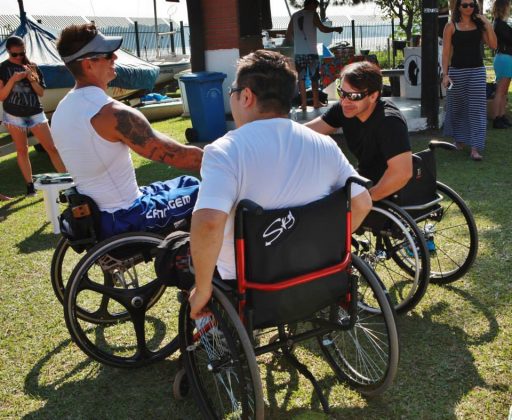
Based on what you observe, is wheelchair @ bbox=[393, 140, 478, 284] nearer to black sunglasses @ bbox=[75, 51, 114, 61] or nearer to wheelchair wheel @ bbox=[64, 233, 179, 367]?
wheelchair wheel @ bbox=[64, 233, 179, 367]

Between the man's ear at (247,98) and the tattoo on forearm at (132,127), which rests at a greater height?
the man's ear at (247,98)

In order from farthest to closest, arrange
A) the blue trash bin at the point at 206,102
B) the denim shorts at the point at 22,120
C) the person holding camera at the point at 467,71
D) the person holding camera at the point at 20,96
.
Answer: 1. the blue trash bin at the point at 206,102
2. the denim shorts at the point at 22,120
3. the person holding camera at the point at 20,96
4. the person holding camera at the point at 467,71

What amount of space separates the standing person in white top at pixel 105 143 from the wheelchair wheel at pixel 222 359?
69 centimetres

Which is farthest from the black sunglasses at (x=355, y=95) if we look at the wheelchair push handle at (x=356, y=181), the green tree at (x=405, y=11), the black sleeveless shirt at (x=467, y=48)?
the green tree at (x=405, y=11)

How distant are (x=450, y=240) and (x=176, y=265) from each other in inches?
100

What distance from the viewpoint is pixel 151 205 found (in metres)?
2.97

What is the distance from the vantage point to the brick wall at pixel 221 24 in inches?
357

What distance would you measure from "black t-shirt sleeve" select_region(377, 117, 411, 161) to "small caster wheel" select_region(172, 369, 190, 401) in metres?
1.50

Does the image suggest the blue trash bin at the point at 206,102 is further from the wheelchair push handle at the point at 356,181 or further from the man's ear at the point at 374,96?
the wheelchair push handle at the point at 356,181

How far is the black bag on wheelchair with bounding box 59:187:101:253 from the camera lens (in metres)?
2.85

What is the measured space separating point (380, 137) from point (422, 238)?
0.57m

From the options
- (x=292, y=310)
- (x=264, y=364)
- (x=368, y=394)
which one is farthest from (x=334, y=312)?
(x=264, y=364)

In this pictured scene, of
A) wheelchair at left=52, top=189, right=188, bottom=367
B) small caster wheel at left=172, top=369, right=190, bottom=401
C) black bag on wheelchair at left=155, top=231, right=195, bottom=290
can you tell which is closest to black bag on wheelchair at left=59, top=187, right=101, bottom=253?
wheelchair at left=52, top=189, right=188, bottom=367

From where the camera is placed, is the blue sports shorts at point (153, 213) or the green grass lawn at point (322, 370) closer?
the green grass lawn at point (322, 370)
